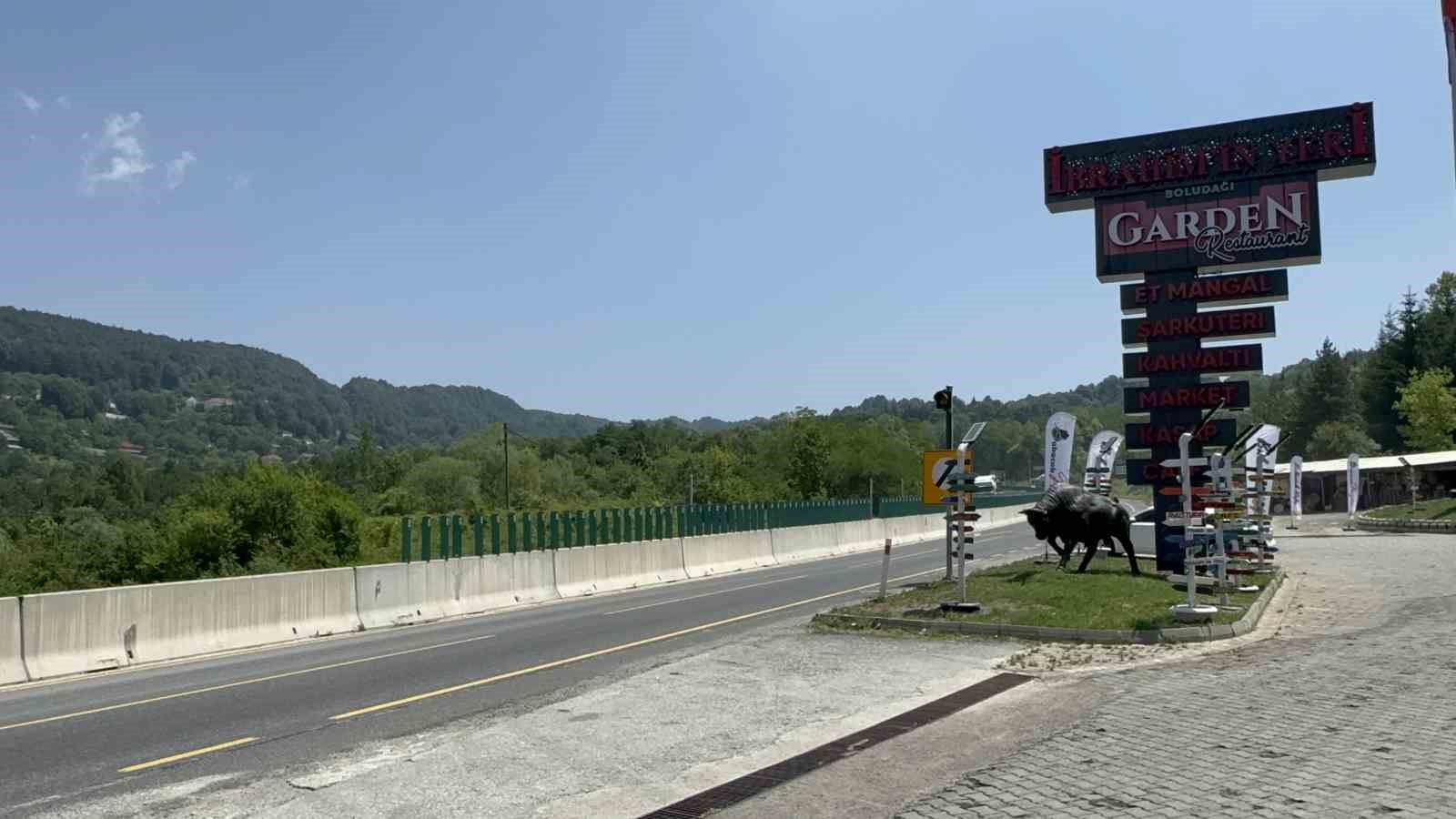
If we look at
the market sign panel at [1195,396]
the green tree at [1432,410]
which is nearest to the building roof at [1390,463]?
the green tree at [1432,410]

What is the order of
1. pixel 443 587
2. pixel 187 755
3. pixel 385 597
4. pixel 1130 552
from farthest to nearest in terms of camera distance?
pixel 443 587 → pixel 1130 552 → pixel 385 597 → pixel 187 755

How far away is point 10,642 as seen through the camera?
47.0 ft

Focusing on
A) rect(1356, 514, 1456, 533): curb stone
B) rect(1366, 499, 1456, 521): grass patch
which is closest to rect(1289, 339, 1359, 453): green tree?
rect(1366, 499, 1456, 521): grass patch

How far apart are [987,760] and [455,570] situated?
16576 mm

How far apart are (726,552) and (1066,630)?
70.6 ft

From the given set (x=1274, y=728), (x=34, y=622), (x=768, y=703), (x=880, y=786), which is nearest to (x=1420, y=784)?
(x=1274, y=728)


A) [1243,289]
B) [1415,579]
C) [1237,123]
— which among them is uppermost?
[1237,123]

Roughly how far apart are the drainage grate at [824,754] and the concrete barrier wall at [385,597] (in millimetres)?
12393

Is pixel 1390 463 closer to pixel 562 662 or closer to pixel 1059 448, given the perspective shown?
pixel 1059 448

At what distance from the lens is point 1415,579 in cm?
2344

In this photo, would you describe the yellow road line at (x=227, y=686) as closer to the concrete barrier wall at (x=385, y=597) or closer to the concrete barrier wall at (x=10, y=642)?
the concrete barrier wall at (x=10, y=642)

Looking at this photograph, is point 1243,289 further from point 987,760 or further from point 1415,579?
point 987,760

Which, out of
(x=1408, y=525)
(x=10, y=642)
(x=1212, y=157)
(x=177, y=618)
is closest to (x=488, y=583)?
(x=177, y=618)

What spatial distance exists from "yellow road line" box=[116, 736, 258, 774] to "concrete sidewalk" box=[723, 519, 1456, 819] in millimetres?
4648
